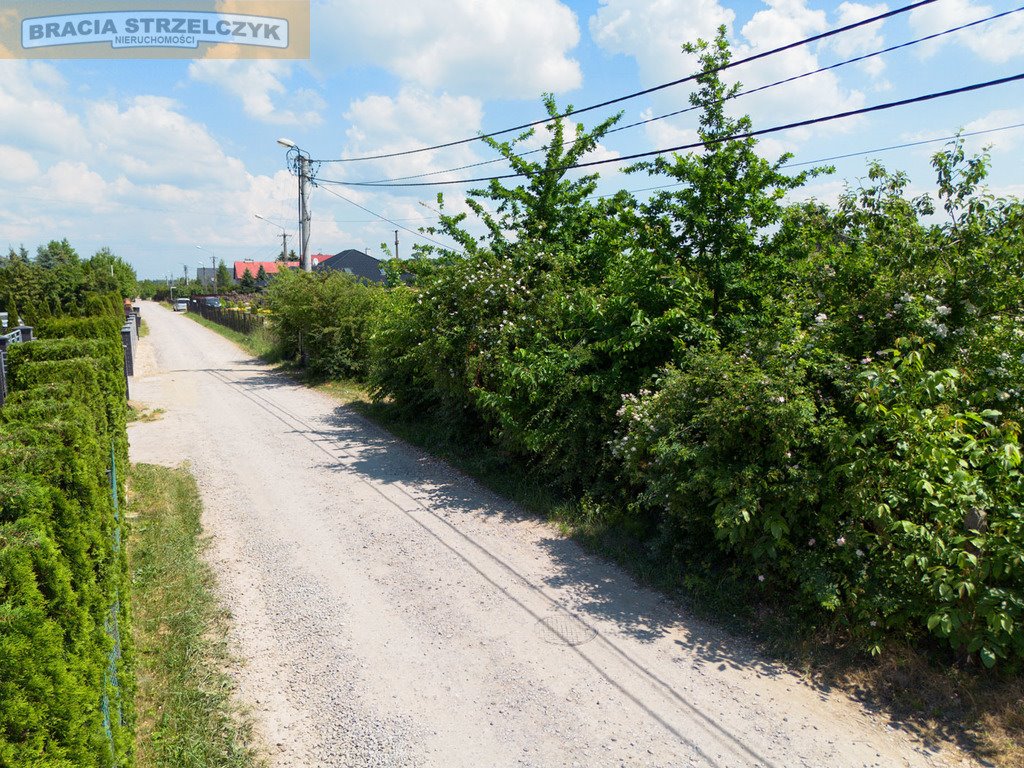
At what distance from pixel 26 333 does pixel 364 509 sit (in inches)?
319

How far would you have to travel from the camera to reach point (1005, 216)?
6340mm

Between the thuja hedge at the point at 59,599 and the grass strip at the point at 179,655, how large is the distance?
0.34 meters

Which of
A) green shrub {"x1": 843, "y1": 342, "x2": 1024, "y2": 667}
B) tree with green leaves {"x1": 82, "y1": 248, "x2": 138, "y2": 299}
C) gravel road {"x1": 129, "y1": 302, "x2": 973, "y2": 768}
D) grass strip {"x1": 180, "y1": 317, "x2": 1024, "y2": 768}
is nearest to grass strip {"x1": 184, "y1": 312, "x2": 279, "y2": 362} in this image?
tree with green leaves {"x1": 82, "y1": 248, "x2": 138, "y2": 299}

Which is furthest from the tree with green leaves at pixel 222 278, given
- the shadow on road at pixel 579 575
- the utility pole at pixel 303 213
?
the shadow on road at pixel 579 575

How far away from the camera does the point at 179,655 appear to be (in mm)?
4445

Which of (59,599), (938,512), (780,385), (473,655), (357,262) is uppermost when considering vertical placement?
(357,262)

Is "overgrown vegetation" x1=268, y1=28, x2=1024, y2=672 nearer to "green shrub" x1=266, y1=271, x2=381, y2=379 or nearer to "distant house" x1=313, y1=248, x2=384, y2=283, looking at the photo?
"green shrub" x1=266, y1=271, x2=381, y2=379

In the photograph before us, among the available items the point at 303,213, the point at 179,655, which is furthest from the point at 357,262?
the point at 179,655

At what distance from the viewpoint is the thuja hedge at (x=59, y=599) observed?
2.10 m

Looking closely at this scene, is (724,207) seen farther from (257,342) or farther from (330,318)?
(257,342)

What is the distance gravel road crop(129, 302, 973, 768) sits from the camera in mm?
3727

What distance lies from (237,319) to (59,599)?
36997 millimetres

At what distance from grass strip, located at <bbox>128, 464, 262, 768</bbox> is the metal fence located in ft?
74.7

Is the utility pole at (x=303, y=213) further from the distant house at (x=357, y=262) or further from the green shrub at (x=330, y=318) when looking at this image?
the distant house at (x=357, y=262)
